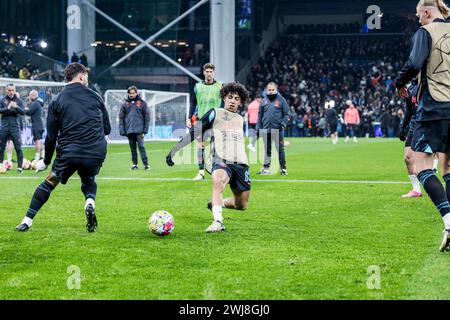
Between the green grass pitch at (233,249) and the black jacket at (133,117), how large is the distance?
6.58 metres

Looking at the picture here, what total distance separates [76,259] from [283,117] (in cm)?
1215

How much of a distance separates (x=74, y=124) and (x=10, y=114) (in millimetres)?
11545

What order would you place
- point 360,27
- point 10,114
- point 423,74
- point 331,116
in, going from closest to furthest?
1. point 423,74
2. point 10,114
3. point 331,116
4. point 360,27

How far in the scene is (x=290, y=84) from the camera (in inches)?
2324

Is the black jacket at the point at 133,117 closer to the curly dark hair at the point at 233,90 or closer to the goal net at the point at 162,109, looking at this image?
the curly dark hair at the point at 233,90

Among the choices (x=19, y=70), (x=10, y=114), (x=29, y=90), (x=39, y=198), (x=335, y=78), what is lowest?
(x=39, y=198)

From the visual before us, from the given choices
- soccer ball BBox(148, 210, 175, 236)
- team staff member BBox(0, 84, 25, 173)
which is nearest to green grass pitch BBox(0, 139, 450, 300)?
soccer ball BBox(148, 210, 175, 236)

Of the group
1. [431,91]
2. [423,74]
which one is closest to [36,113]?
[423,74]

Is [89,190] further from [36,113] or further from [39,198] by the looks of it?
[36,113]

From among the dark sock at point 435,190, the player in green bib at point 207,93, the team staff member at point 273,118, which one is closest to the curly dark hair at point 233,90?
the dark sock at point 435,190

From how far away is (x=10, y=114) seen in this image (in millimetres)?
19953

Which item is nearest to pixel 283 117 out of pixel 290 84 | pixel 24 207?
pixel 24 207

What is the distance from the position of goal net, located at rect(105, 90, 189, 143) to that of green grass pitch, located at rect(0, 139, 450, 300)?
84.1 ft
